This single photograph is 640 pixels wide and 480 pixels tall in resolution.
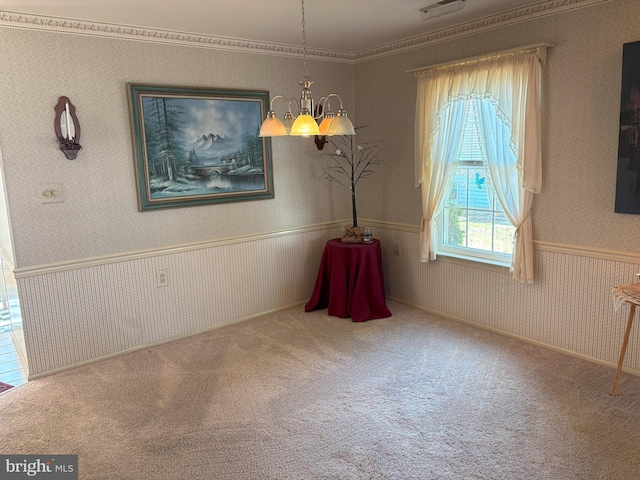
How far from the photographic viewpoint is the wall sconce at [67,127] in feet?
11.5

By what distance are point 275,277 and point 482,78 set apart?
262 cm

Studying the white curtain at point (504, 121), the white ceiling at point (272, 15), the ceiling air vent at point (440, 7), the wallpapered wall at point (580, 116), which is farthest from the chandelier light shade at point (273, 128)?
the wallpapered wall at point (580, 116)

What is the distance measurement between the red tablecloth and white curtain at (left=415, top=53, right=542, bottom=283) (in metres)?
0.89

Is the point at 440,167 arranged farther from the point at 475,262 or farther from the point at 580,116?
the point at 580,116

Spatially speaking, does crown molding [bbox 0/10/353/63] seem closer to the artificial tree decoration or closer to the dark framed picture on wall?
the artificial tree decoration

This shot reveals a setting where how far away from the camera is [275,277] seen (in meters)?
4.86

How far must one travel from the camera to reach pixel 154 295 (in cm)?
411

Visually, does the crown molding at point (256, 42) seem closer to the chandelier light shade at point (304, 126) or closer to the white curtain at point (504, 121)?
the white curtain at point (504, 121)

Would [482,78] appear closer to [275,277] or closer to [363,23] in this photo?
[363,23]

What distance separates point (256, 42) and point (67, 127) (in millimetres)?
1815

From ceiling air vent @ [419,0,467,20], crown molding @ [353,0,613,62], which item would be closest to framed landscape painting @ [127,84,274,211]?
crown molding @ [353,0,613,62]

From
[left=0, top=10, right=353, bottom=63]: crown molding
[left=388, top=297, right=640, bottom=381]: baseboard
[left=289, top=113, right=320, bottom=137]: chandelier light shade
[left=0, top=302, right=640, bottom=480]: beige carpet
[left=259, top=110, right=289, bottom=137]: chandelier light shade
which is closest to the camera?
[left=0, top=302, right=640, bottom=480]: beige carpet

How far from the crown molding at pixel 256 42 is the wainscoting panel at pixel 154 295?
5.70 ft

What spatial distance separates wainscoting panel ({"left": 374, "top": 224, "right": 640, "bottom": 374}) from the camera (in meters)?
3.42
